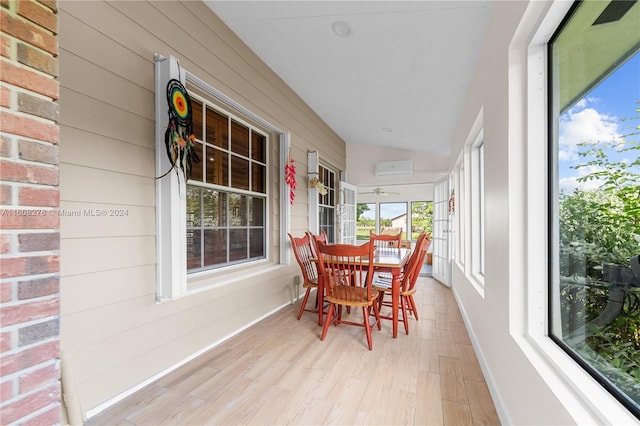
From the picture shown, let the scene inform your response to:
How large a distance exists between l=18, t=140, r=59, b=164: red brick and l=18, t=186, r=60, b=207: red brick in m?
0.08

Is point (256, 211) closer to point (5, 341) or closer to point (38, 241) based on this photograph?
point (38, 241)

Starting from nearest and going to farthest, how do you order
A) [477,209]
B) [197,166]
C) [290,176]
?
[197,166]
[477,209]
[290,176]

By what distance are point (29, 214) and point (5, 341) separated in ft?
1.07

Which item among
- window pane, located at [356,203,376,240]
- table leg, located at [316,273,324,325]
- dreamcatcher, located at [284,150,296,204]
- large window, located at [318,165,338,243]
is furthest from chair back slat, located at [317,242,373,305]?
window pane, located at [356,203,376,240]

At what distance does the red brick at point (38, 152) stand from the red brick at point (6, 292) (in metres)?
0.34

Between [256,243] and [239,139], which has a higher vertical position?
[239,139]

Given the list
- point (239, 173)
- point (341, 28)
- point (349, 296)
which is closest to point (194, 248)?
point (239, 173)

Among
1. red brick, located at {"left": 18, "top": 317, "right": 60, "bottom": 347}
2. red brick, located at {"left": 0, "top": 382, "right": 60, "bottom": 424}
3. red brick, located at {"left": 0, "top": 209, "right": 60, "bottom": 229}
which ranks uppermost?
red brick, located at {"left": 0, "top": 209, "right": 60, "bottom": 229}

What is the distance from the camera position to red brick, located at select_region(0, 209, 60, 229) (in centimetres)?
70

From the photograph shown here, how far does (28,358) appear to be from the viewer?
73 cm

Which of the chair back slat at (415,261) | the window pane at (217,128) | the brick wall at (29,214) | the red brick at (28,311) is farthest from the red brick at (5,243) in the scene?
the chair back slat at (415,261)

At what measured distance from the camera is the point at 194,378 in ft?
6.31

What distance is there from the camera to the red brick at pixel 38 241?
0.73m

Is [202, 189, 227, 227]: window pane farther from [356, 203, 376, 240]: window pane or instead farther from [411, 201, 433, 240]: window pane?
[411, 201, 433, 240]: window pane
